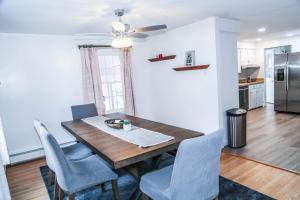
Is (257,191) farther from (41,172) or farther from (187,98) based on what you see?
(41,172)

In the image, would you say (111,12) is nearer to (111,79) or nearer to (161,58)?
(161,58)

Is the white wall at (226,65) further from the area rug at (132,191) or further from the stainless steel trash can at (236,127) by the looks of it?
the area rug at (132,191)

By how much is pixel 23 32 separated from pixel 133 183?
3.13 m

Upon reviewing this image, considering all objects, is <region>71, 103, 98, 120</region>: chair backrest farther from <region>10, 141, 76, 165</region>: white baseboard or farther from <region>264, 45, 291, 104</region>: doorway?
<region>264, 45, 291, 104</region>: doorway

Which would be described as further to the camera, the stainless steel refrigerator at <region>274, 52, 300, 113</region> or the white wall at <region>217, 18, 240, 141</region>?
the stainless steel refrigerator at <region>274, 52, 300, 113</region>

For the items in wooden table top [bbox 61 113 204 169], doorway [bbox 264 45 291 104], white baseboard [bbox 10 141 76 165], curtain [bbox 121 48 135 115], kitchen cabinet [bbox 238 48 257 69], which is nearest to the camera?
wooden table top [bbox 61 113 204 169]

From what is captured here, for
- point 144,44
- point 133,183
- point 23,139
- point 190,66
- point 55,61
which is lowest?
point 133,183

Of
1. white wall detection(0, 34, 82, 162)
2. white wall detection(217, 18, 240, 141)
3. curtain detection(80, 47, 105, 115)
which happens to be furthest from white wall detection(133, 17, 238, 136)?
white wall detection(0, 34, 82, 162)

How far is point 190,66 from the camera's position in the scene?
386 cm

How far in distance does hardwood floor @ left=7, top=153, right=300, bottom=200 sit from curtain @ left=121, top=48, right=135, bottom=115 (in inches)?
85.1

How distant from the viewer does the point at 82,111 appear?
3725mm

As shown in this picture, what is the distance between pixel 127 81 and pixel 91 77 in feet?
2.73

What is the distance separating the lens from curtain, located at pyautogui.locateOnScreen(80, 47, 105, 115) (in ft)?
13.8

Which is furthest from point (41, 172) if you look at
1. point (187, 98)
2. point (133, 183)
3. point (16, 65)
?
point (187, 98)
